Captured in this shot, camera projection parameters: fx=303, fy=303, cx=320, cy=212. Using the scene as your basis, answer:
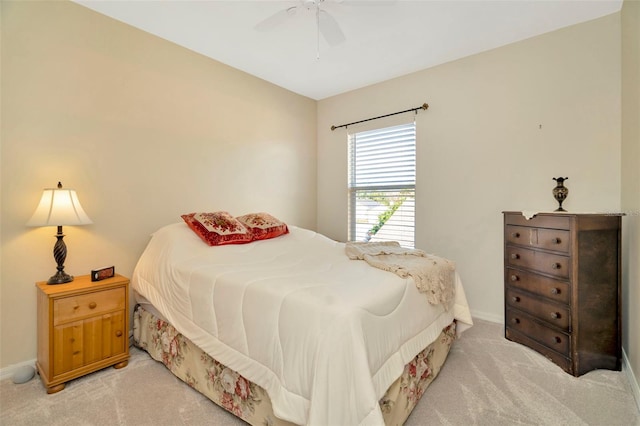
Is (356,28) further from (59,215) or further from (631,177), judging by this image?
(59,215)

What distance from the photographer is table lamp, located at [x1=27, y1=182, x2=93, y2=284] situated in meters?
1.91

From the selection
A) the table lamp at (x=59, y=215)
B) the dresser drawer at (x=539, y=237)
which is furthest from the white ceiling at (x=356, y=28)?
the dresser drawer at (x=539, y=237)

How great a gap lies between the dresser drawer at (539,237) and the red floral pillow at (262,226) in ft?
6.41

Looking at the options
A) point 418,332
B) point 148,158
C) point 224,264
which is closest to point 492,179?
point 418,332

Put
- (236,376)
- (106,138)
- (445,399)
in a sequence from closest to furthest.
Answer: (236,376)
(445,399)
(106,138)

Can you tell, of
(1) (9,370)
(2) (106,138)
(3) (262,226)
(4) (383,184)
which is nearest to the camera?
(1) (9,370)

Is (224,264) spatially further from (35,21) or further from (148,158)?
(35,21)

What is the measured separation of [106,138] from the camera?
2383 mm

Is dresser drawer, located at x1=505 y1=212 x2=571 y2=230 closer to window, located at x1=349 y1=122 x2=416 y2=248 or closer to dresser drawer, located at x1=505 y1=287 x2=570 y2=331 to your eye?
dresser drawer, located at x1=505 y1=287 x2=570 y2=331

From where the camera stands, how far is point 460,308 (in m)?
2.16

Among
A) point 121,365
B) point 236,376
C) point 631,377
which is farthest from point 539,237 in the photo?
point 121,365

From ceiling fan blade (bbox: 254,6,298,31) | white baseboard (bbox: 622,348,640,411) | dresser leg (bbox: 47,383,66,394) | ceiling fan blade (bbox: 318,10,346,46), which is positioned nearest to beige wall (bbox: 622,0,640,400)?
white baseboard (bbox: 622,348,640,411)

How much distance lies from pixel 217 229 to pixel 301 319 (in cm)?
147

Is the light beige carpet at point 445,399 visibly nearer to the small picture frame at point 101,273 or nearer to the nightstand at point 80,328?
the nightstand at point 80,328
